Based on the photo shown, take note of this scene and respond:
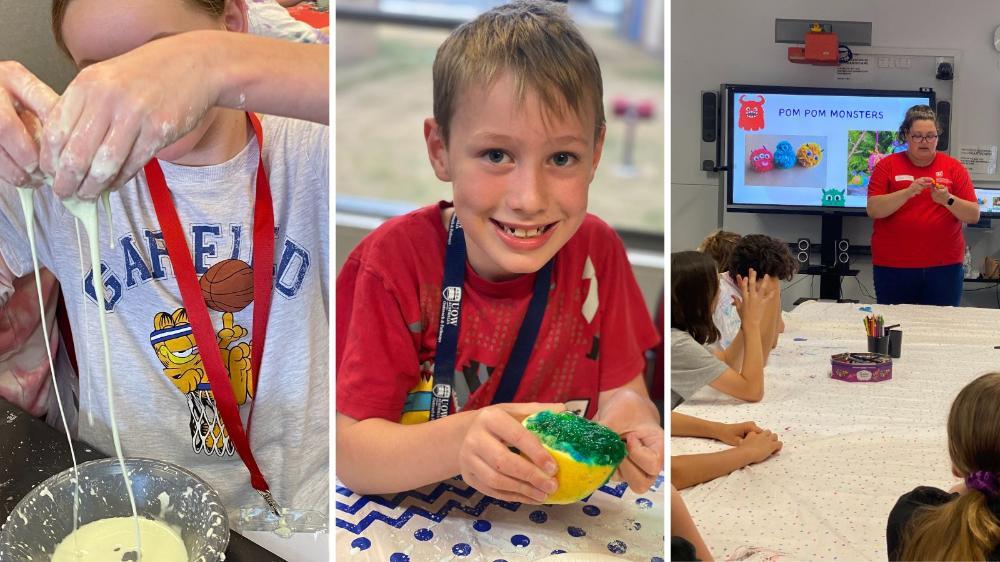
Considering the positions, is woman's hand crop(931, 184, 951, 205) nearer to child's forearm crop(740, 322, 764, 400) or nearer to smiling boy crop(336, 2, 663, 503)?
child's forearm crop(740, 322, 764, 400)

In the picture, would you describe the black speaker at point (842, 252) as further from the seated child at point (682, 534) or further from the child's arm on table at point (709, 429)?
the seated child at point (682, 534)

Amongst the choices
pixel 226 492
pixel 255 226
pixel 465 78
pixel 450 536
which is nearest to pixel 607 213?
pixel 465 78

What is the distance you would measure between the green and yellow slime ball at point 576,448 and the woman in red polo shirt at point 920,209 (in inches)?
14.4

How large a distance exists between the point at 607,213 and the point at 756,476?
0.35m

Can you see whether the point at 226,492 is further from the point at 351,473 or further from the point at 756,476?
the point at 756,476

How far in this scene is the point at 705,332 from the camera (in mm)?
892

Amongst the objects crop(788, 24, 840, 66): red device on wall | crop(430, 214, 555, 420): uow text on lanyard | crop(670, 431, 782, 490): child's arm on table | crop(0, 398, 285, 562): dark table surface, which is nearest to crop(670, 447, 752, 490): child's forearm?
crop(670, 431, 782, 490): child's arm on table

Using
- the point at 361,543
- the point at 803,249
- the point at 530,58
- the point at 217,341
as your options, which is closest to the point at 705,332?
the point at 803,249

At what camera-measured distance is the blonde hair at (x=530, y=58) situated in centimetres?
79

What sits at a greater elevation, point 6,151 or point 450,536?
point 6,151

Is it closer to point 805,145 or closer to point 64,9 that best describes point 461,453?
point 805,145

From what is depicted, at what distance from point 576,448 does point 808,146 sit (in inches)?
16.5

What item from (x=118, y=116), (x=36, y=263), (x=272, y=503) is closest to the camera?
(x=118, y=116)

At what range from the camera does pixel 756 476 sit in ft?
2.86
